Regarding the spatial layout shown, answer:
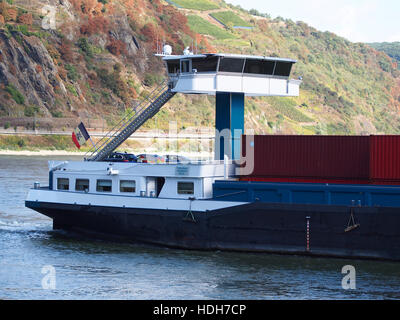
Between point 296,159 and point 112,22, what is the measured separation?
345ft

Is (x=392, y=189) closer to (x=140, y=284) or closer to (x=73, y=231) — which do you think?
(x=140, y=284)

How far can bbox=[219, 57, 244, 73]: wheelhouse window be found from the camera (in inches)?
1086

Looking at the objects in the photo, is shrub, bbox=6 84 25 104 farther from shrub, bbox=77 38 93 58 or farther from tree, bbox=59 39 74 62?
shrub, bbox=77 38 93 58

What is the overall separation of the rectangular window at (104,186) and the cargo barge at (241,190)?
1.7 inches

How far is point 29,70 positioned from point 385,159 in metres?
87.7

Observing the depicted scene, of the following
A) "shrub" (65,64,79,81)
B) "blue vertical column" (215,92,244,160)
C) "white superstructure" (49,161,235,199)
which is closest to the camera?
"white superstructure" (49,161,235,199)

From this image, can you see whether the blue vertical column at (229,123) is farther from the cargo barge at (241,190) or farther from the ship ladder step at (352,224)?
the ship ladder step at (352,224)

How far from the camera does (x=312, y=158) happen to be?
25.3 metres

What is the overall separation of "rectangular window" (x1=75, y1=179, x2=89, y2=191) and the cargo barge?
40 millimetres

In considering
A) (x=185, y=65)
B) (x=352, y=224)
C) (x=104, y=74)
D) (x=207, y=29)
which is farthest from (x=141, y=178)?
(x=207, y=29)

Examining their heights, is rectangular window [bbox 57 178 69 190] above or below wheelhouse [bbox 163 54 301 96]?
below

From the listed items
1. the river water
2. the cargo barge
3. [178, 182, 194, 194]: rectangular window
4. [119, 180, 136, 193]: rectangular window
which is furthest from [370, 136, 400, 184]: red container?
[119, 180, 136, 193]: rectangular window

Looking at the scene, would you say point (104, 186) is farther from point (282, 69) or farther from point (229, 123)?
point (282, 69)

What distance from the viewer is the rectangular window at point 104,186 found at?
2838cm
